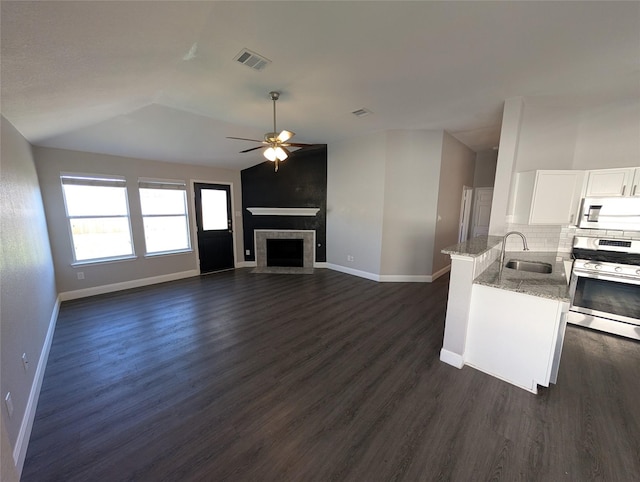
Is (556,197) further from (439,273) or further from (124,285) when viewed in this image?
(124,285)

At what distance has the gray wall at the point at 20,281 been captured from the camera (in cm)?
158

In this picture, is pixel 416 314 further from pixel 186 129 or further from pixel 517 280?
pixel 186 129

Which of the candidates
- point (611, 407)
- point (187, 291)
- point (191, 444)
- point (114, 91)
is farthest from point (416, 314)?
point (114, 91)

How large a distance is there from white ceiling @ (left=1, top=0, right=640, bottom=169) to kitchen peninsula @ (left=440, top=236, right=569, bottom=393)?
68.9 inches

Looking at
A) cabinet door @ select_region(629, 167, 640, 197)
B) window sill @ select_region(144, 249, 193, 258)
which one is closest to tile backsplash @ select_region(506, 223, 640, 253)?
→ cabinet door @ select_region(629, 167, 640, 197)

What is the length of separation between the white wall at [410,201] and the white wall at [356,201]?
0.16 metres

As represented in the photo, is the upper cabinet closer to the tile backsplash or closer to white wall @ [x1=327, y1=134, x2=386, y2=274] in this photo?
the tile backsplash

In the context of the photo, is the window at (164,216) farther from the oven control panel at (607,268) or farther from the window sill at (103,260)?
the oven control panel at (607,268)

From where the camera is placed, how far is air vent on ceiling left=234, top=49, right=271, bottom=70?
2139 mm

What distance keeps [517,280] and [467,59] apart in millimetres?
2073

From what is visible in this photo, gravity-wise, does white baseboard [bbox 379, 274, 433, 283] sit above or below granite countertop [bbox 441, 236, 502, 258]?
below

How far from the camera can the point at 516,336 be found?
2.11 m

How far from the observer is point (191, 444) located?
162 cm

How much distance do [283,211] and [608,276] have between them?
534cm
